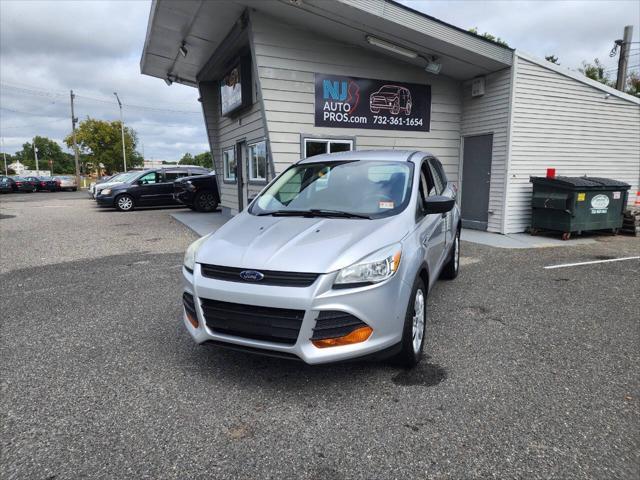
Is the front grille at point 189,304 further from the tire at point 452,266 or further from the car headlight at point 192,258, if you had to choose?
the tire at point 452,266

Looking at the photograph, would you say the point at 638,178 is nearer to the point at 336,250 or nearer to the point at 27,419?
the point at 336,250

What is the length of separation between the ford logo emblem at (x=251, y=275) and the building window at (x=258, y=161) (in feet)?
22.2

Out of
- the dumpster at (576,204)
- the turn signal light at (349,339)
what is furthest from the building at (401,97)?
the turn signal light at (349,339)

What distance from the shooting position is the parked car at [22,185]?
34.7 metres

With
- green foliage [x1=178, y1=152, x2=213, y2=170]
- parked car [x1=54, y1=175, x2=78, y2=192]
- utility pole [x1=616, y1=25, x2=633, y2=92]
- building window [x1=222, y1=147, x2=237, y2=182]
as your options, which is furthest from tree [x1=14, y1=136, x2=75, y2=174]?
utility pole [x1=616, y1=25, x2=633, y2=92]

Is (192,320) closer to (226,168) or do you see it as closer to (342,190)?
(342,190)

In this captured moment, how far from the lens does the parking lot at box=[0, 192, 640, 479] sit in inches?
91.2

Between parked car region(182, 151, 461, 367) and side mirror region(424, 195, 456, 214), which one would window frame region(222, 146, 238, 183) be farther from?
side mirror region(424, 195, 456, 214)

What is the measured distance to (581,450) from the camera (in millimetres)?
2385

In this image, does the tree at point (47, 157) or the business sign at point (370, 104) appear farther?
the tree at point (47, 157)

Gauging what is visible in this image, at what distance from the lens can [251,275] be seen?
284cm

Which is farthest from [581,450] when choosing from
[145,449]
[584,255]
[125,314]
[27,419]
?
[584,255]

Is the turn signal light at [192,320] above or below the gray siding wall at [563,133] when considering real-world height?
below

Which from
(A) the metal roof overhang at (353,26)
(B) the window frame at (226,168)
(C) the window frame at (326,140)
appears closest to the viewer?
(A) the metal roof overhang at (353,26)
